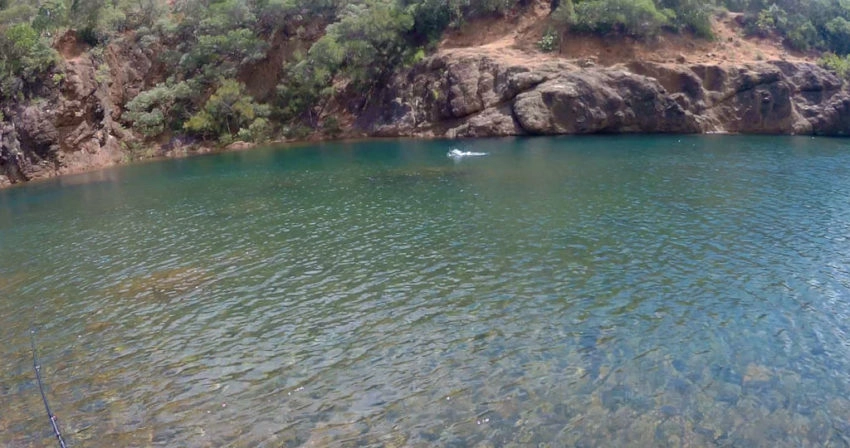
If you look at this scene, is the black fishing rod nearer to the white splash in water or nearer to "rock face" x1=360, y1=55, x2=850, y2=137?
the white splash in water

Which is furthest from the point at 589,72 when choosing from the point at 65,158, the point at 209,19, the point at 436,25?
the point at 65,158

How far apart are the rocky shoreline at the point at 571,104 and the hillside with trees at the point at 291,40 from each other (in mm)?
3104

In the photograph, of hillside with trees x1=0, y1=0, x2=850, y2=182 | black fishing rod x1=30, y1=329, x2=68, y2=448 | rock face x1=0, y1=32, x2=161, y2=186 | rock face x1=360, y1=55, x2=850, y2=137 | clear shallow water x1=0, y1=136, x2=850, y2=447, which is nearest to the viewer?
black fishing rod x1=30, y1=329, x2=68, y2=448

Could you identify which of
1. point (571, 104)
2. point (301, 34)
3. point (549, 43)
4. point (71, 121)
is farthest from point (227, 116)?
point (571, 104)

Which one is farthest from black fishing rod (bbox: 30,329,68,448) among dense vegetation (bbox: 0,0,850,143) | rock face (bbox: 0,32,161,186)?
dense vegetation (bbox: 0,0,850,143)

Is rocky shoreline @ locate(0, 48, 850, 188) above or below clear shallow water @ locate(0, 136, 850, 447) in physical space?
above

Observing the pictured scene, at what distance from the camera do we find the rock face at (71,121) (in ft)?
161

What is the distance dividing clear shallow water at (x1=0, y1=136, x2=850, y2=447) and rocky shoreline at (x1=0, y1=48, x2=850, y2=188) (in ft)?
71.5

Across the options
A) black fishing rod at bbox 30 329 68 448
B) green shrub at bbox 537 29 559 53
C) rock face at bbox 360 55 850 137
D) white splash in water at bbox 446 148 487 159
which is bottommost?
black fishing rod at bbox 30 329 68 448

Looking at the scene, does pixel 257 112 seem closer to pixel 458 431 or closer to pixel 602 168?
pixel 602 168

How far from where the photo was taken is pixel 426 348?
15.9m

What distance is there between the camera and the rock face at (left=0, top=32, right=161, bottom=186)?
49.0 metres

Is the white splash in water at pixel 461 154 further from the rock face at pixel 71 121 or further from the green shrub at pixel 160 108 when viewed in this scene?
the rock face at pixel 71 121

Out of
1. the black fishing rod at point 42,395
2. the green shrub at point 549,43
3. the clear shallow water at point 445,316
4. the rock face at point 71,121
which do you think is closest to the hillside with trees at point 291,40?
the green shrub at point 549,43
